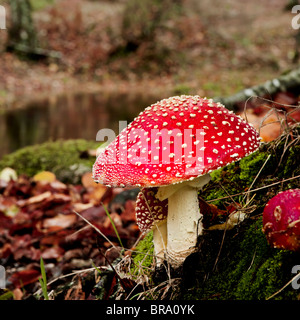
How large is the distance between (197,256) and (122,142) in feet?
1.90

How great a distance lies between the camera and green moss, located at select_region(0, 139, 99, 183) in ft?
12.9

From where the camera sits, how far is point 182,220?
5.26 ft

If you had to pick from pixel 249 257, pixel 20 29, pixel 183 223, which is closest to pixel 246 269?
pixel 249 257

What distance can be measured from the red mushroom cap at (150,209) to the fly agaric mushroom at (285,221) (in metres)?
0.54

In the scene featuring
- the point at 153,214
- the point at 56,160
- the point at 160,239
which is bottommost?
the point at 56,160

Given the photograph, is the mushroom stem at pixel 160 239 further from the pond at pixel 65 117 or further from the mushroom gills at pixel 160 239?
the pond at pixel 65 117

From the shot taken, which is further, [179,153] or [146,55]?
[146,55]

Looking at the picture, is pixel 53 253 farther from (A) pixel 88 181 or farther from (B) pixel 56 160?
(B) pixel 56 160

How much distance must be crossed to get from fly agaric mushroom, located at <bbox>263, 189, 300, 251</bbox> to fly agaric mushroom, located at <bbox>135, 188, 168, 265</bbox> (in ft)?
1.74

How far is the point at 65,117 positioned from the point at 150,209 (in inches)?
250

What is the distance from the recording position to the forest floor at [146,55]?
1042 centimetres

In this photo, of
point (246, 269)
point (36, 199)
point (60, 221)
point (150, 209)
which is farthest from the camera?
point (36, 199)

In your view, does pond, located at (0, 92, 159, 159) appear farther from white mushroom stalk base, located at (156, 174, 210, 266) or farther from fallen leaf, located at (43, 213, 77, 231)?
white mushroom stalk base, located at (156, 174, 210, 266)

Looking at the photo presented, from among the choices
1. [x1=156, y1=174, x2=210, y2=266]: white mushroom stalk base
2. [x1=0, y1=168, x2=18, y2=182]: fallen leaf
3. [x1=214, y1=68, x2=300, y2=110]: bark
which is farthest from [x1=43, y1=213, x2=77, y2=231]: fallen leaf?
[x1=214, y1=68, x2=300, y2=110]: bark
